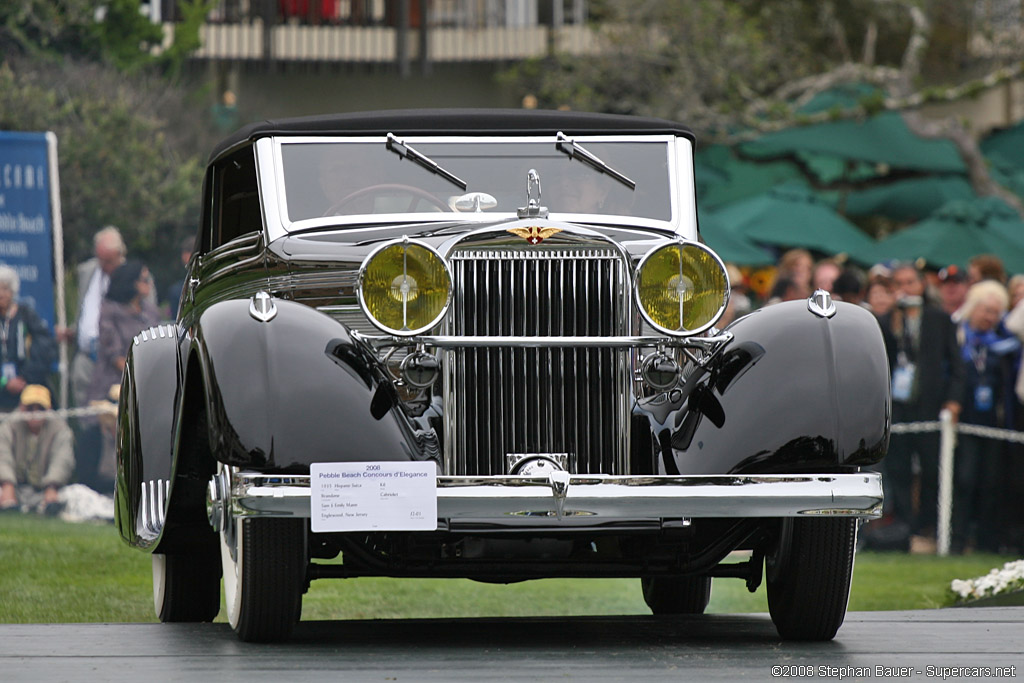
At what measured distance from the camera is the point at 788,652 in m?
4.94

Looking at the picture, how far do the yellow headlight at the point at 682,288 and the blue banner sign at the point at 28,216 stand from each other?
7636 mm

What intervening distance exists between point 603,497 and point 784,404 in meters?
0.69

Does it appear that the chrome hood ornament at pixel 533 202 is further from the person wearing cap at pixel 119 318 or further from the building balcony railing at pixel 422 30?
the building balcony railing at pixel 422 30

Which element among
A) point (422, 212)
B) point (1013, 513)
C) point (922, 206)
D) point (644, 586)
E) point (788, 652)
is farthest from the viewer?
point (922, 206)

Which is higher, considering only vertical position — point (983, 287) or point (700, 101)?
point (700, 101)

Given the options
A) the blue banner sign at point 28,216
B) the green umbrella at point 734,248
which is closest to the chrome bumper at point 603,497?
the blue banner sign at point 28,216

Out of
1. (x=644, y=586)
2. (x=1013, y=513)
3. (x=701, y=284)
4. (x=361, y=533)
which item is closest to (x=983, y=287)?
(x=1013, y=513)

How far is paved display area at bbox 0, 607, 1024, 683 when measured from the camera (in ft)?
14.5

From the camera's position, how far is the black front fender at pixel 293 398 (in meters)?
4.67

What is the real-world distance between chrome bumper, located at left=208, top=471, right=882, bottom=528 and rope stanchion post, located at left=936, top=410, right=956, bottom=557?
6.80m

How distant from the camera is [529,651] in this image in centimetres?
497

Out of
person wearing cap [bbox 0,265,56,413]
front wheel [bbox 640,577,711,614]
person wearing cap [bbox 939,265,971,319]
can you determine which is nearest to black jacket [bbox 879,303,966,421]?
person wearing cap [bbox 939,265,971,319]

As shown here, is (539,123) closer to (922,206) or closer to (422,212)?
(422,212)

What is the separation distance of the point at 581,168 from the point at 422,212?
0.66 m
